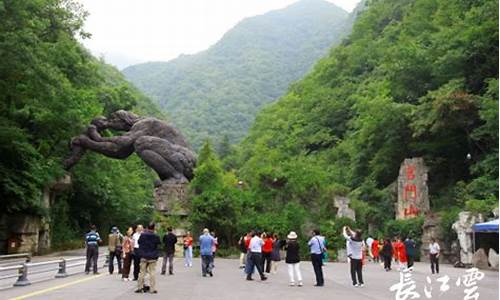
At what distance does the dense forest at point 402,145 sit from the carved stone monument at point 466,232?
604 mm

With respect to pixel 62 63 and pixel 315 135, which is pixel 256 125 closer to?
pixel 315 135

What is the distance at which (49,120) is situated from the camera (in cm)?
3039

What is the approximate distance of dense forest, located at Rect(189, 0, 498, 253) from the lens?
99.3 ft

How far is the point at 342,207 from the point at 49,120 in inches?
678

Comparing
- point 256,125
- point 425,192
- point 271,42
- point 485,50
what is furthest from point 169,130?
point 271,42

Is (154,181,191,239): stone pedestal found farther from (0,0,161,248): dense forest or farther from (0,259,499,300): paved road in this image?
(0,259,499,300): paved road

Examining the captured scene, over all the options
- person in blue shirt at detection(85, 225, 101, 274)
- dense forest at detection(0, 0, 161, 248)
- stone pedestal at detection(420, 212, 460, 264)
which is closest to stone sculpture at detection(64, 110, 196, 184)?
dense forest at detection(0, 0, 161, 248)

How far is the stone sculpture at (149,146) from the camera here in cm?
3238

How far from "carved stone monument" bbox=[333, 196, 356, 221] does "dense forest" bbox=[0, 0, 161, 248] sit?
50.8 ft

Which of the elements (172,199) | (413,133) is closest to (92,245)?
(172,199)

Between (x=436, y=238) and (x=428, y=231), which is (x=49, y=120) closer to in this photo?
(x=428, y=231)

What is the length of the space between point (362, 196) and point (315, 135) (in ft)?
55.4

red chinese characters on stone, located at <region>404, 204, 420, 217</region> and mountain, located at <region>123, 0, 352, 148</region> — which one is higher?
mountain, located at <region>123, 0, 352, 148</region>

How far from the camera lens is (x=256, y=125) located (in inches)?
3039
